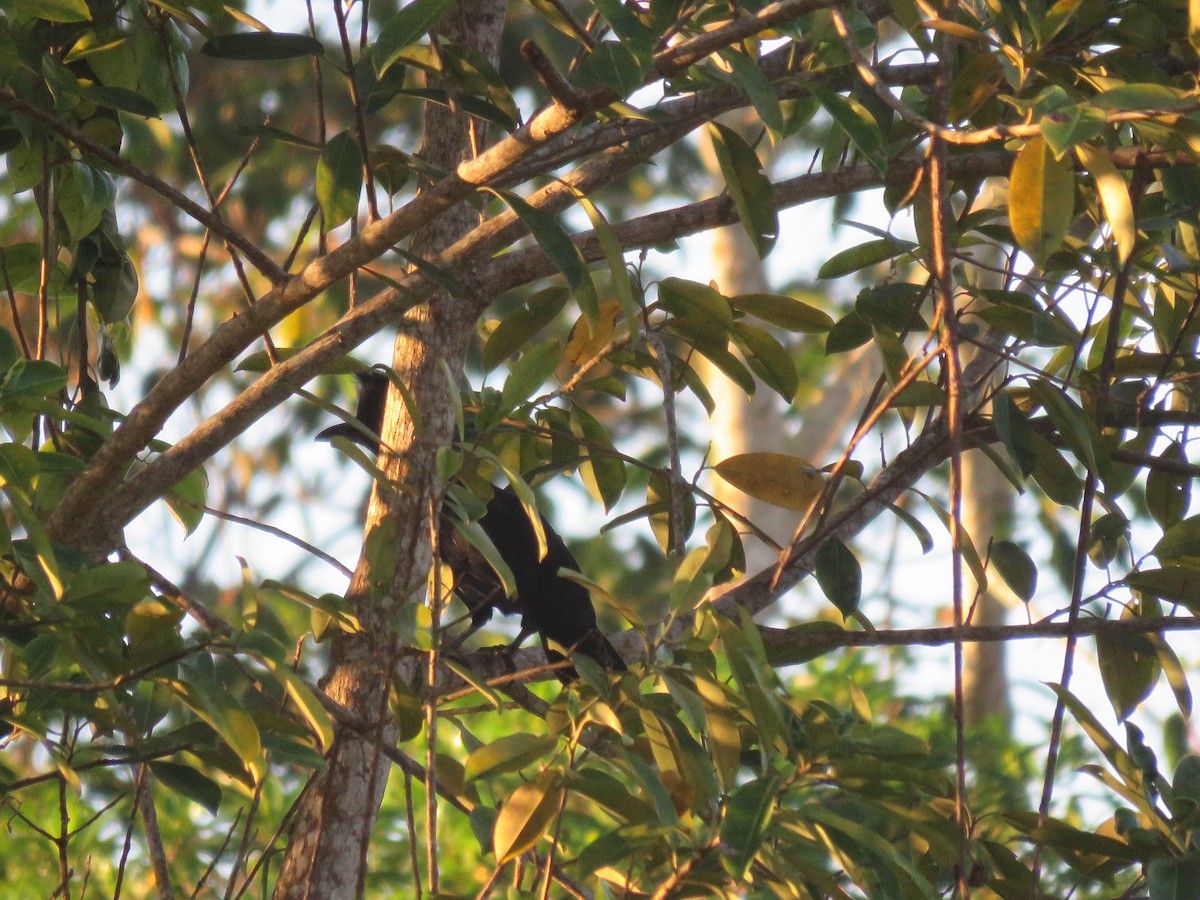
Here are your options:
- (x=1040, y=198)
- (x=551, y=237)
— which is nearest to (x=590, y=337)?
(x=551, y=237)

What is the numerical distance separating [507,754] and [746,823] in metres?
0.37

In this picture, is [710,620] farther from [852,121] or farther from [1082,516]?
[852,121]

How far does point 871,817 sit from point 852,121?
40.4 inches

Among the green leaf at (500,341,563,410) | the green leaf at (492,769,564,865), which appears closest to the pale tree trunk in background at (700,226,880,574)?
the green leaf at (500,341,563,410)

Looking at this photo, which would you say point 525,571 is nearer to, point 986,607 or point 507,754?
point 507,754

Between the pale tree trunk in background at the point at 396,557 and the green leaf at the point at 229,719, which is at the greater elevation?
the pale tree trunk in background at the point at 396,557

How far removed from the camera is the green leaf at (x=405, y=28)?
5.13ft

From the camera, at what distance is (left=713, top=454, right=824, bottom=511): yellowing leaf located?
2227mm

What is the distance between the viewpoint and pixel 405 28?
5.20 feet

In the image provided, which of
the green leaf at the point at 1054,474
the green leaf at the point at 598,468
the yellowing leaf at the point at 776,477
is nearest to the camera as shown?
the green leaf at the point at 1054,474

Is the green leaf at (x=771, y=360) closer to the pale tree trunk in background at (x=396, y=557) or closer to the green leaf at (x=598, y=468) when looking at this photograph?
the green leaf at (x=598, y=468)

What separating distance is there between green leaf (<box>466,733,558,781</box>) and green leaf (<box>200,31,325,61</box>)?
1.09 metres

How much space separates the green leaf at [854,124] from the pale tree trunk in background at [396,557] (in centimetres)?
59

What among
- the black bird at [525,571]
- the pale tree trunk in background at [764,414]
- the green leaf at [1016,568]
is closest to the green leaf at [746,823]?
the green leaf at [1016,568]
